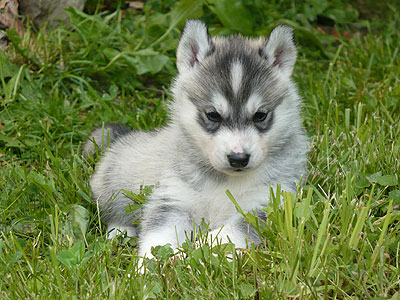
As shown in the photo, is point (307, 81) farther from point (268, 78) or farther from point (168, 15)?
point (268, 78)

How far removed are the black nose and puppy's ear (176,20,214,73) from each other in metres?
0.79

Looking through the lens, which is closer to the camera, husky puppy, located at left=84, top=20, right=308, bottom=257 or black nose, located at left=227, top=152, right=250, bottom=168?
black nose, located at left=227, top=152, right=250, bottom=168

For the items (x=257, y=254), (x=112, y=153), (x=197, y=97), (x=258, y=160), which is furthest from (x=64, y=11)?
(x=257, y=254)

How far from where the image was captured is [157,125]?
16.9 ft

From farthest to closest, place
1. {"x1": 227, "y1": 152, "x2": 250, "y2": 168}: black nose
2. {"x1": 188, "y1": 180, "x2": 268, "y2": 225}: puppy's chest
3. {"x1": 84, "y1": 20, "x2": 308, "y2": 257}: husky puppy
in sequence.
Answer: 1. {"x1": 188, "y1": 180, "x2": 268, "y2": 225}: puppy's chest
2. {"x1": 84, "y1": 20, "x2": 308, "y2": 257}: husky puppy
3. {"x1": 227, "y1": 152, "x2": 250, "y2": 168}: black nose

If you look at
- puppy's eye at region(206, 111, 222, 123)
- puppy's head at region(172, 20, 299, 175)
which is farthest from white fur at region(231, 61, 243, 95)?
puppy's eye at region(206, 111, 222, 123)

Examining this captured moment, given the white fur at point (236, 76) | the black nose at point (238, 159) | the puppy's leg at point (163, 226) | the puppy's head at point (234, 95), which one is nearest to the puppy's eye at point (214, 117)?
the puppy's head at point (234, 95)

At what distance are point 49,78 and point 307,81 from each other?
247 cm

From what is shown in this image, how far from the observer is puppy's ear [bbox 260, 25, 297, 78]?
370cm

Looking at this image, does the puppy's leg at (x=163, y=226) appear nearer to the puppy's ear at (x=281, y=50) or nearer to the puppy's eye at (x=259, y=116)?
the puppy's eye at (x=259, y=116)

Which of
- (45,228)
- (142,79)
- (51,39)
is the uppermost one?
(51,39)

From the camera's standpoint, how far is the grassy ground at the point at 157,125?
2982 mm

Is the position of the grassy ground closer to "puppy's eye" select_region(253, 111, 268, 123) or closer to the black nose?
the black nose

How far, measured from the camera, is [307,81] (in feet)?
18.8
